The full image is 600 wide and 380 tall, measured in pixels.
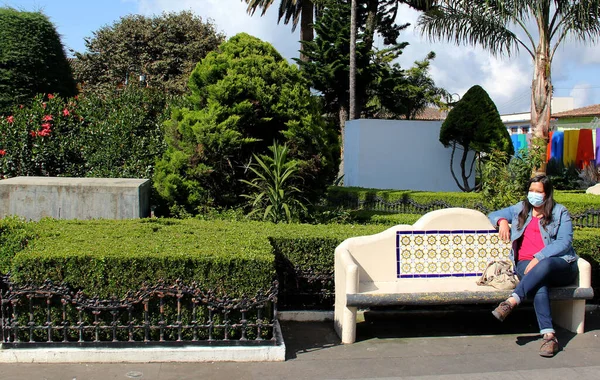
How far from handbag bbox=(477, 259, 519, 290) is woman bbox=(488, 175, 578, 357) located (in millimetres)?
72

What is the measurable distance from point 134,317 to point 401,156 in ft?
46.9

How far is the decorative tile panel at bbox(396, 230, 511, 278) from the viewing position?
5609 mm

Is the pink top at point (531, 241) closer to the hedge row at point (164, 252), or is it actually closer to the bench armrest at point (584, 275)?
the bench armrest at point (584, 275)

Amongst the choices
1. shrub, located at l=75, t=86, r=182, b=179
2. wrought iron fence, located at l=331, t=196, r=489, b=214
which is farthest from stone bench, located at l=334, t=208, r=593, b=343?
wrought iron fence, located at l=331, t=196, r=489, b=214

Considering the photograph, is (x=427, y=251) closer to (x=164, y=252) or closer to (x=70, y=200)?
(x=164, y=252)

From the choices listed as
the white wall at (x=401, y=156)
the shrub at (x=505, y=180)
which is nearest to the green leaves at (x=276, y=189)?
the shrub at (x=505, y=180)

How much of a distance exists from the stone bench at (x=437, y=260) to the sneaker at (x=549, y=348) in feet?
1.45

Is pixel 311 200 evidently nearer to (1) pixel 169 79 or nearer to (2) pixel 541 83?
(2) pixel 541 83

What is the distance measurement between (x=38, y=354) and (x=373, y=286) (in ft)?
8.98

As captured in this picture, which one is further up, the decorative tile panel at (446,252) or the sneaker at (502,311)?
the decorative tile panel at (446,252)

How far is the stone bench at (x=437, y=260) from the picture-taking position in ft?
17.2

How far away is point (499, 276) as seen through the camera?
17.5 feet

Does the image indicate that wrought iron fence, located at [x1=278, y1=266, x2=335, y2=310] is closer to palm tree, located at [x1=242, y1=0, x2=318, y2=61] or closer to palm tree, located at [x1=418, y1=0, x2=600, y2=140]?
palm tree, located at [x1=418, y1=0, x2=600, y2=140]

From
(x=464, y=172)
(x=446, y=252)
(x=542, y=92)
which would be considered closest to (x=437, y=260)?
(x=446, y=252)
